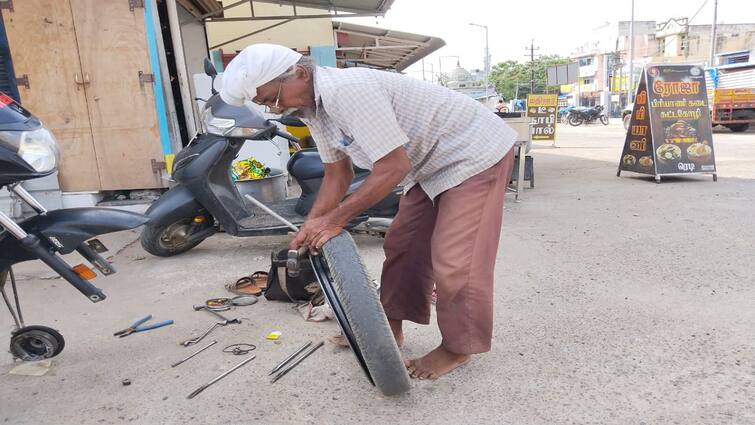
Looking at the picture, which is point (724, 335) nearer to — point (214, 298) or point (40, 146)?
point (214, 298)

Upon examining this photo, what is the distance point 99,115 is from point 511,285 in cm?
415

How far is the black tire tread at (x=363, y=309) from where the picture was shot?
174 centimetres

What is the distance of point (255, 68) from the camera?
5.57ft

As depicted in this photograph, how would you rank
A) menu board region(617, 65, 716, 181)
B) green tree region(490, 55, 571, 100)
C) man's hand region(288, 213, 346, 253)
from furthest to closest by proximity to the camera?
green tree region(490, 55, 571, 100) < menu board region(617, 65, 716, 181) < man's hand region(288, 213, 346, 253)

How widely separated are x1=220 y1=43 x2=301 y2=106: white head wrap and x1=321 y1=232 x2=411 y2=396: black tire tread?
63 cm

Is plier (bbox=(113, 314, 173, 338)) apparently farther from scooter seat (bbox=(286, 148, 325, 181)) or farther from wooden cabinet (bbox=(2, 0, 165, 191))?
wooden cabinet (bbox=(2, 0, 165, 191))

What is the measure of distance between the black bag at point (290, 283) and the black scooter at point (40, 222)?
92 centimetres

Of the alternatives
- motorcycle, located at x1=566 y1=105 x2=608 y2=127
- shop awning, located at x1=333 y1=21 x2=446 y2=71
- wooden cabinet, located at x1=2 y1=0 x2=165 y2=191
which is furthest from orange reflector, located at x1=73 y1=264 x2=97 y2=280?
motorcycle, located at x1=566 y1=105 x2=608 y2=127

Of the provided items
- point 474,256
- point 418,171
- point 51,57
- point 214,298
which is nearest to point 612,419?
point 474,256

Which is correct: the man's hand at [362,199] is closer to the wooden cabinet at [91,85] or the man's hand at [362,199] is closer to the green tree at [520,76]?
the wooden cabinet at [91,85]

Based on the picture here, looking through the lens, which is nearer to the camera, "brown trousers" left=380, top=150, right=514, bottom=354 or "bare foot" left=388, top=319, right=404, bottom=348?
"brown trousers" left=380, top=150, right=514, bottom=354

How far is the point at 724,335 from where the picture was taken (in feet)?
7.77

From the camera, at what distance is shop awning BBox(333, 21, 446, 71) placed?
11.4 meters

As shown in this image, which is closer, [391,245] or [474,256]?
[474,256]
